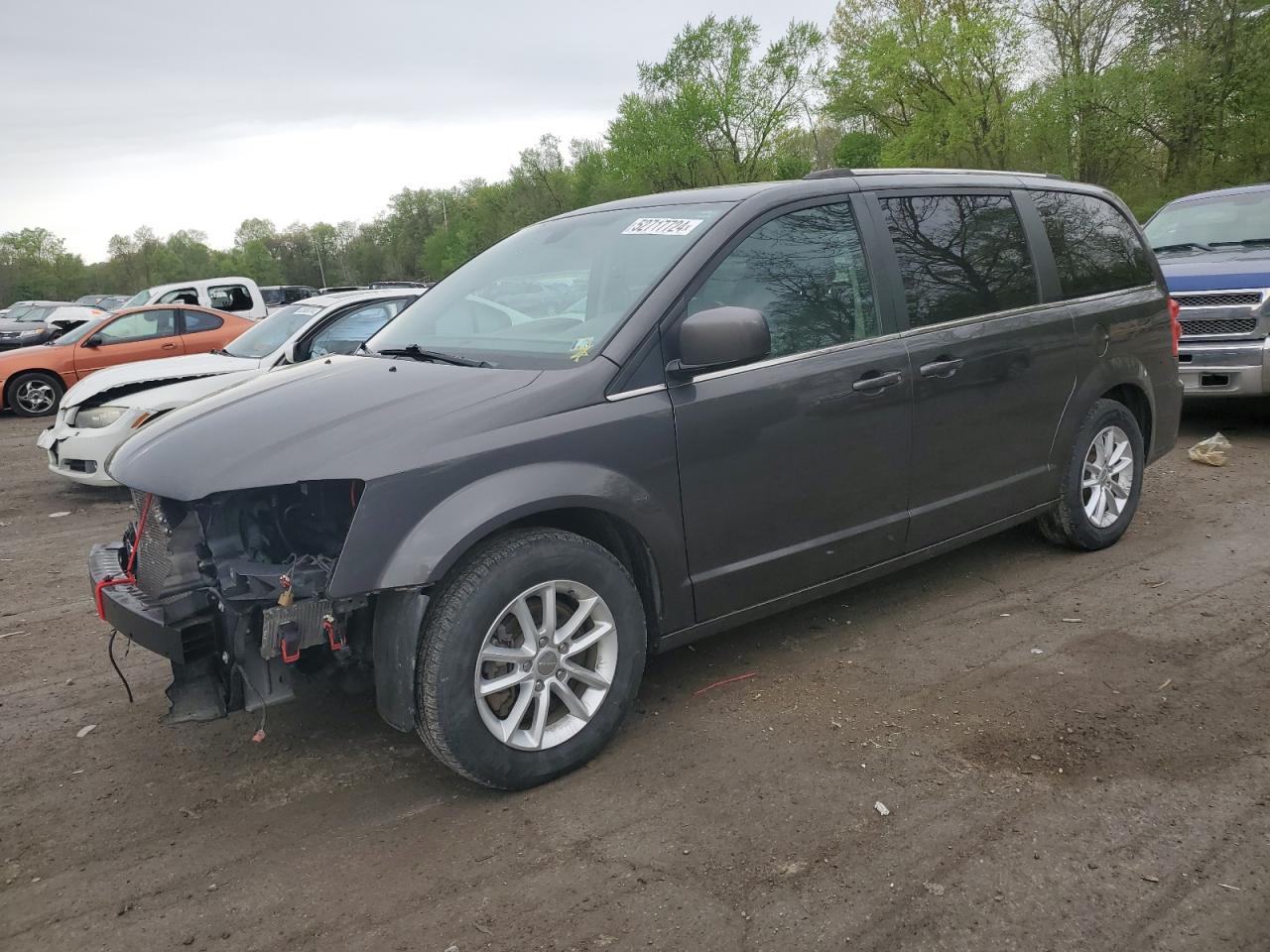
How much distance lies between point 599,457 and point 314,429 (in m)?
0.92

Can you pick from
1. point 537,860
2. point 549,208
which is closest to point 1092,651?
point 537,860

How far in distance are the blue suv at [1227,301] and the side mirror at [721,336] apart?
6.48 meters

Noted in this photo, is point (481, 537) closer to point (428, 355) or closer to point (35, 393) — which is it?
point (428, 355)

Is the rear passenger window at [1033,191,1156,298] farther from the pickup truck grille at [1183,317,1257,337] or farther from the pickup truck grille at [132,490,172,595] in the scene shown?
the pickup truck grille at [132,490,172,595]

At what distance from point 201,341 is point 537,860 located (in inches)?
505

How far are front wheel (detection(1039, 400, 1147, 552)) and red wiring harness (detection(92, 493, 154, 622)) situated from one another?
13.8 ft

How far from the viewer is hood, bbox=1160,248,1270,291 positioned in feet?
26.6

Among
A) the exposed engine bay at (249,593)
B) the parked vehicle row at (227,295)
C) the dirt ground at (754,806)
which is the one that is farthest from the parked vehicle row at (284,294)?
the exposed engine bay at (249,593)

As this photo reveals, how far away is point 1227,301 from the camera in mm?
8148

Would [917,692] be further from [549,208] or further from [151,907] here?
[549,208]

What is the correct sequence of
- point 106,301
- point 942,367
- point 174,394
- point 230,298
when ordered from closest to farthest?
point 942,367
point 174,394
point 230,298
point 106,301

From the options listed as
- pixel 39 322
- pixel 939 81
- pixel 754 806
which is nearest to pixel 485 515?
pixel 754 806

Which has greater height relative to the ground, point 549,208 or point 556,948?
point 549,208

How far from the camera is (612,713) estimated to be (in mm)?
3400
